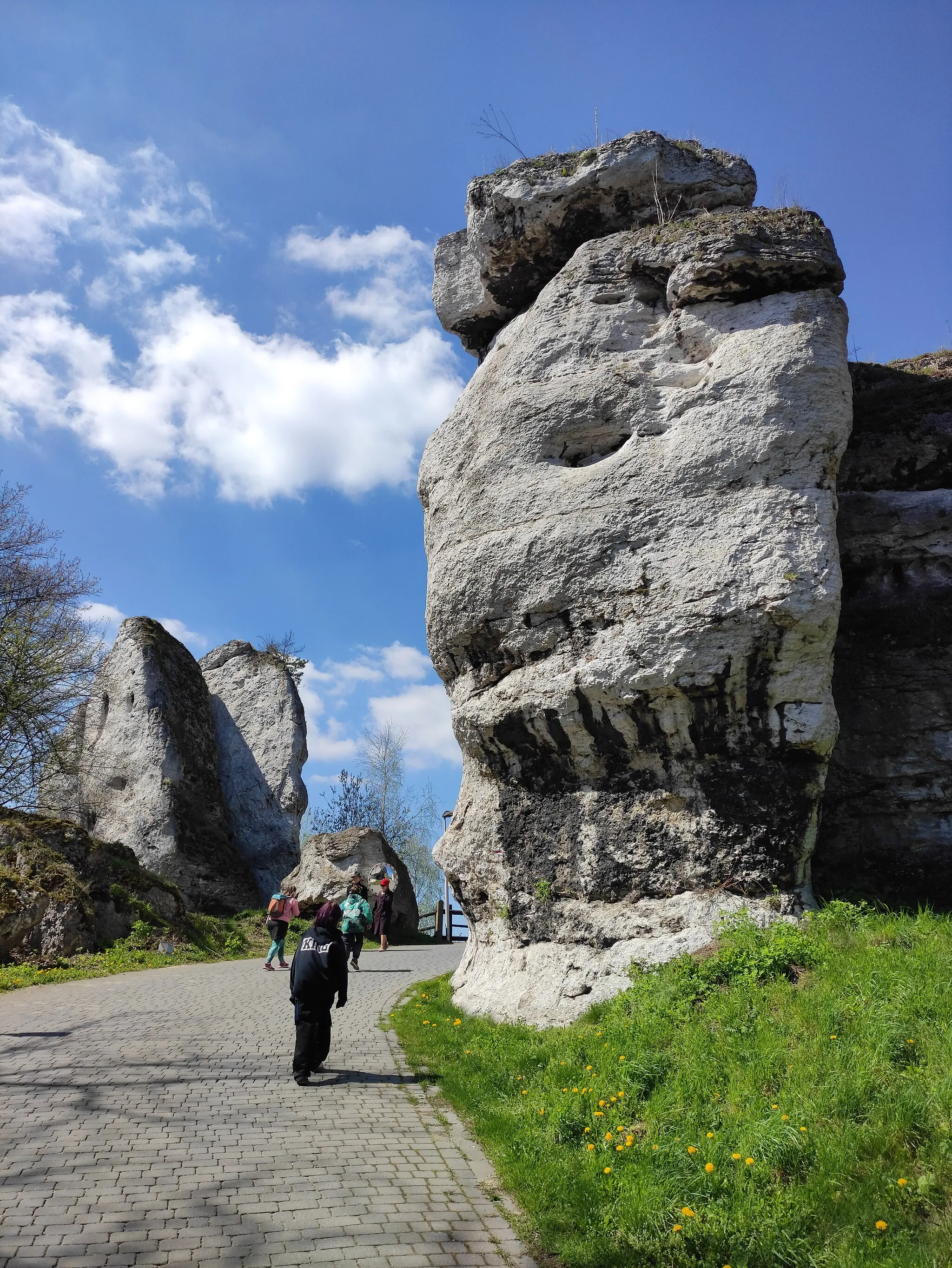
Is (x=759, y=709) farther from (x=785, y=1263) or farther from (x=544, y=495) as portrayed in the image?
(x=785, y=1263)

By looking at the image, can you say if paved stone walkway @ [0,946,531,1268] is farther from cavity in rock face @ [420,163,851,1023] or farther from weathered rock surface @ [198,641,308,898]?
weathered rock surface @ [198,641,308,898]

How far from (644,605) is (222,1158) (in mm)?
5961

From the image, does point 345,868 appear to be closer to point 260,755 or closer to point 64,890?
point 260,755

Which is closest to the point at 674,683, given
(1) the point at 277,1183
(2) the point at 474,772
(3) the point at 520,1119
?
(2) the point at 474,772

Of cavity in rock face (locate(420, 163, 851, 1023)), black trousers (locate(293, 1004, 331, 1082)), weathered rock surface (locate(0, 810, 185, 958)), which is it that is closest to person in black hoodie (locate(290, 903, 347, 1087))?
black trousers (locate(293, 1004, 331, 1082))

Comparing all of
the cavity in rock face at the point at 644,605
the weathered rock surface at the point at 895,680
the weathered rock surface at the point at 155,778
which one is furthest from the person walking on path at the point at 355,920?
the weathered rock surface at the point at 155,778

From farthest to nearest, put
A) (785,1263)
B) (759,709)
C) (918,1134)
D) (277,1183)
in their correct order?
1. (759,709)
2. (277,1183)
3. (918,1134)
4. (785,1263)

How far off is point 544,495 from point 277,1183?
23.0 feet

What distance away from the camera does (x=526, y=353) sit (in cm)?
1057

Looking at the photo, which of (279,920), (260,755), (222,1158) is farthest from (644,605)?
(260,755)

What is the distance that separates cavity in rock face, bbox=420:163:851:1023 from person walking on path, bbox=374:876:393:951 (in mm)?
7573

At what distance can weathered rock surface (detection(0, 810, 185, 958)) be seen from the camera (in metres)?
12.9

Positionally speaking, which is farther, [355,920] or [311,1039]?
[355,920]

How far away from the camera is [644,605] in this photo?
8.59 m
